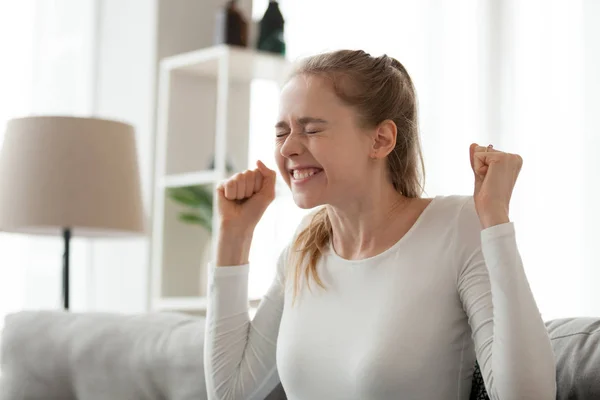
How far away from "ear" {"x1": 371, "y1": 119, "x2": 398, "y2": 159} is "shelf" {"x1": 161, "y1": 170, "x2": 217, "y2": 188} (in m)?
2.15

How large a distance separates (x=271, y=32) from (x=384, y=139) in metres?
2.36

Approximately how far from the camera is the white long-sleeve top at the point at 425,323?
1356 millimetres

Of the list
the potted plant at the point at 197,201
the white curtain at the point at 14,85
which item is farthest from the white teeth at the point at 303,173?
the white curtain at the point at 14,85

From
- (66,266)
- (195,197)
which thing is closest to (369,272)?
(66,266)

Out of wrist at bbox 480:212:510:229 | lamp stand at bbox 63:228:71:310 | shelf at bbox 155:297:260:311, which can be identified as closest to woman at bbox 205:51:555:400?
wrist at bbox 480:212:510:229

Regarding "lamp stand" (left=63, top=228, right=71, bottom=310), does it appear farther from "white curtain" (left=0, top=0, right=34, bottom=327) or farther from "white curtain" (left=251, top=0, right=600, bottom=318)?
"white curtain" (left=251, top=0, right=600, bottom=318)

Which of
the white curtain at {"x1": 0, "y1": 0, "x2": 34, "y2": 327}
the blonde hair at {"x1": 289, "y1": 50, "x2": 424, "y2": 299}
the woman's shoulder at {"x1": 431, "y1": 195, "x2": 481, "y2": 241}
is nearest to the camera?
the woman's shoulder at {"x1": 431, "y1": 195, "x2": 481, "y2": 241}

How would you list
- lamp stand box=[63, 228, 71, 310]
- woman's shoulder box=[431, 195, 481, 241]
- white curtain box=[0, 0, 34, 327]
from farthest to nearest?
white curtain box=[0, 0, 34, 327] < lamp stand box=[63, 228, 71, 310] < woman's shoulder box=[431, 195, 481, 241]

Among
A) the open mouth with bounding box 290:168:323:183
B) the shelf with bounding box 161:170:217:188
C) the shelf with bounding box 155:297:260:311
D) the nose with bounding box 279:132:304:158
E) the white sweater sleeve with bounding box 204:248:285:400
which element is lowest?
the shelf with bounding box 155:297:260:311

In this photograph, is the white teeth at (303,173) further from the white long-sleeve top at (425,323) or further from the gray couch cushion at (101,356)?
the gray couch cushion at (101,356)

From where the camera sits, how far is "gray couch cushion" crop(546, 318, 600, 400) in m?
1.38

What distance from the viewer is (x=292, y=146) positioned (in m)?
1.63

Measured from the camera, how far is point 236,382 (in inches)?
72.2

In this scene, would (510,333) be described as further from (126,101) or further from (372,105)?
(126,101)
